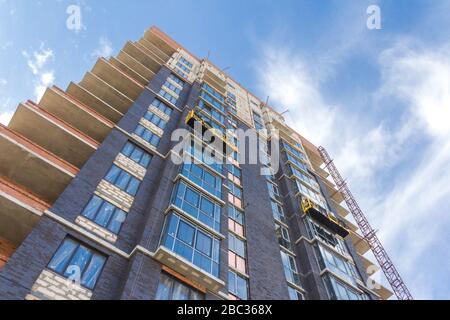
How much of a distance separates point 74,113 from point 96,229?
9.79 meters

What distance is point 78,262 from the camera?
12500 millimetres

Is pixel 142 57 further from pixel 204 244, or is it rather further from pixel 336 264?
pixel 336 264

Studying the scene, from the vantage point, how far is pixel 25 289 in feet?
33.8

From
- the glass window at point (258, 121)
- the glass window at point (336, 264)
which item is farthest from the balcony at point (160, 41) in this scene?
the glass window at point (336, 264)

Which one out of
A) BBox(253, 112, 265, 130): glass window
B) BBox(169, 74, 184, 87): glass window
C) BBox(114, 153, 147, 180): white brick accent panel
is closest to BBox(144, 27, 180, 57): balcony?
BBox(169, 74, 184, 87): glass window

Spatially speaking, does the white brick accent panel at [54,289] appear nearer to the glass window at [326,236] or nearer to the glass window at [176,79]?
the glass window at [326,236]

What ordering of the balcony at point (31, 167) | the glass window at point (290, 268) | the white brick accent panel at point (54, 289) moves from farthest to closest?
the glass window at point (290, 268), the balcony at point (31, 167), the white brick accent panel at point (54, 289)

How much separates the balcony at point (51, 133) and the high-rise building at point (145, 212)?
6cm

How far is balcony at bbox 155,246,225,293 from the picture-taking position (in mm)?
13602

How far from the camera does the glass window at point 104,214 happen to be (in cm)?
1450

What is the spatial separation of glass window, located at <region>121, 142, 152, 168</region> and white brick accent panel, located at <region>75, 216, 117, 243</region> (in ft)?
19.3

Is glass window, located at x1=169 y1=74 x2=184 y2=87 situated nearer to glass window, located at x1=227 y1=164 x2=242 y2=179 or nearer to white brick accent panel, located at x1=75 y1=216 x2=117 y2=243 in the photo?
glass window, located at x1=227 y1=164 x2=242 y2=179
